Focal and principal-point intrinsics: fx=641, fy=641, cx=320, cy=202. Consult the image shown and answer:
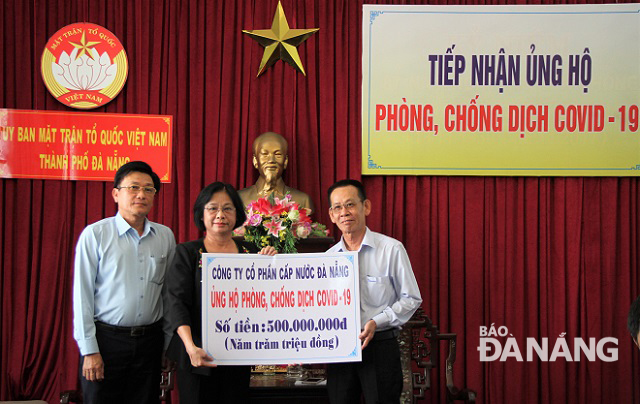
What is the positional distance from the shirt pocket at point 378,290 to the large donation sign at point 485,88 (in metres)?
1.86

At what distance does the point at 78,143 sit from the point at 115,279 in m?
2.03

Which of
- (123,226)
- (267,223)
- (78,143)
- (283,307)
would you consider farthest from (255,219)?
(78,143)

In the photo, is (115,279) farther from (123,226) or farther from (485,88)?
(485,88)

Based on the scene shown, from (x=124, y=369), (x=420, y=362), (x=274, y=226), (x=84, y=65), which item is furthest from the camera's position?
(x=84, y=65)

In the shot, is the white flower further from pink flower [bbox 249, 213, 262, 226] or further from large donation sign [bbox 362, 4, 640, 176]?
pink flower [bbox 249, 213, 262, 226]

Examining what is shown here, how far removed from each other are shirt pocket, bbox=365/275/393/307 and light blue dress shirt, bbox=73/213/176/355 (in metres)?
0.89

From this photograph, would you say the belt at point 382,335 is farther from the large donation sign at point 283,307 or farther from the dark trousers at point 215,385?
the dark trousers at point 215,385

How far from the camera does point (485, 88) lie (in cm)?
440

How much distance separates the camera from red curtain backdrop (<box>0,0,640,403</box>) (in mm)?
4359

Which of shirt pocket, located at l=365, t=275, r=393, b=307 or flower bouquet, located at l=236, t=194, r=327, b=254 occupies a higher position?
flower bouquet, located at l=236, t=194, r=327, b=254

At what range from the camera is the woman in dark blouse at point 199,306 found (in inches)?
94.2

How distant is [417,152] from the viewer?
439cm

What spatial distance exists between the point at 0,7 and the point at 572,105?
13.0 feet

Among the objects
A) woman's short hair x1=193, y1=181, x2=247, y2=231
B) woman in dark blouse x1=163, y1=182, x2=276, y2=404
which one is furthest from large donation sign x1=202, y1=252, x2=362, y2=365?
woman's short hair x1=193, y1=181, x2=247, y2=231
